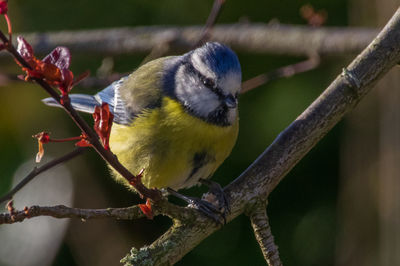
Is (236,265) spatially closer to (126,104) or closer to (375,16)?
(126,104)

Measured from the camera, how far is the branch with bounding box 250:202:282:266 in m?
1.59

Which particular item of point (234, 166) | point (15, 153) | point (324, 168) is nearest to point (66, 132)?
point (15, 153)

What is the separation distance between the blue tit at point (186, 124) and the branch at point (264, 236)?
47cm

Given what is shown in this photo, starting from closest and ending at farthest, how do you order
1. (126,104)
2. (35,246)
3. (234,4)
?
(126,104) → (35,246) → (234,4)

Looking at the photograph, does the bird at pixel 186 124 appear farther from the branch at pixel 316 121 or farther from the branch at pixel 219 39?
the branch at pixel 219 39

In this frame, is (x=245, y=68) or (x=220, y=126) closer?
(x=220, y=126)

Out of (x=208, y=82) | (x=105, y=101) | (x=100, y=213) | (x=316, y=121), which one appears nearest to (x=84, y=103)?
(x=105, y=101)

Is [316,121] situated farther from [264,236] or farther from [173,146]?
[173,146]

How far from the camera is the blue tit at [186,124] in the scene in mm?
2041

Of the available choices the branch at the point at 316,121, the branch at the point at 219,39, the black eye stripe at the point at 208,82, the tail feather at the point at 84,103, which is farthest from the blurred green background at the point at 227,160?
the branch at the point at 316,121

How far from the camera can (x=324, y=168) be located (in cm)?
269

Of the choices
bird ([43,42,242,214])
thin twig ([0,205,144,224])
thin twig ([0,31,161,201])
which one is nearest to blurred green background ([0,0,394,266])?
A: bird ([43,42,242,214])

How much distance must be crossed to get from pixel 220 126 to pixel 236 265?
2.59 ft

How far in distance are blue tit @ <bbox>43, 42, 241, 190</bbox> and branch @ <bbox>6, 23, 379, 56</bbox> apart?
0.58 meters
